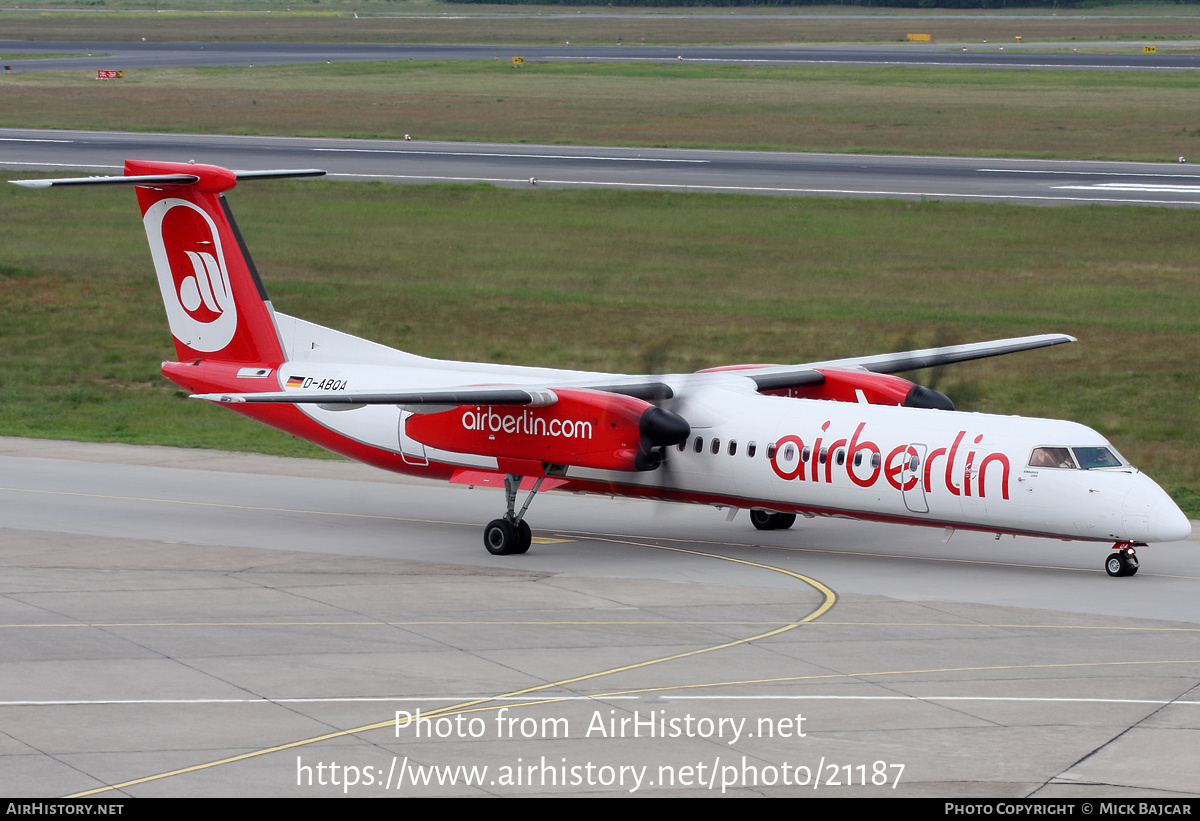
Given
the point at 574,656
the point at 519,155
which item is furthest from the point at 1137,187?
the point at 574,656

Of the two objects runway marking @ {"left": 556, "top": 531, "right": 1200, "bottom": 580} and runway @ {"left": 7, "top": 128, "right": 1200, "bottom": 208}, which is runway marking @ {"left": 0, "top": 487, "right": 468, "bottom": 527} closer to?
runway marking @ {"left": 556, "top": 531, "right": 1200, "bottom": 580}

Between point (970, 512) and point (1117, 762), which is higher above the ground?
point (970, 512)

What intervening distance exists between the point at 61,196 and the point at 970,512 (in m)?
63.6

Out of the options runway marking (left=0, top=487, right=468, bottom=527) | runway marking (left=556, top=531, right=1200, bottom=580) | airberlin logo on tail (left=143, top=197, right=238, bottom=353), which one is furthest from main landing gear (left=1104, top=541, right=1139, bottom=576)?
airberlin logo on tail (left=143, top=197, right=238, bottom=353)

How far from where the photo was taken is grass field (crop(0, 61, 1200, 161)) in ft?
285

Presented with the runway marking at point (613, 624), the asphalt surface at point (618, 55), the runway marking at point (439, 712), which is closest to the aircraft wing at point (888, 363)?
the runway marking at point (613, 624)

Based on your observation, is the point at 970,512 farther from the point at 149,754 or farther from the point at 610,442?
the point at 149,754

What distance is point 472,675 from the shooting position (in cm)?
1734

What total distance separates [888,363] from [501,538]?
8180mm

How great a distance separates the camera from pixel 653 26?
16400 centimetres

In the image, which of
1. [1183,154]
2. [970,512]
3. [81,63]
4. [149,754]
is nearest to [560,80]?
[81,63]

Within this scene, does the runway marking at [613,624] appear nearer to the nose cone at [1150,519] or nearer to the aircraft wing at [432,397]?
the nose cone at [1150,519]

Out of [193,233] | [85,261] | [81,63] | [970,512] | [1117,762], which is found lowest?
[1117,762]

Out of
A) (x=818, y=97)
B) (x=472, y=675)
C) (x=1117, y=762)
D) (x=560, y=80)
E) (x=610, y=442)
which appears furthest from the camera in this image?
(x=560, y=80)
